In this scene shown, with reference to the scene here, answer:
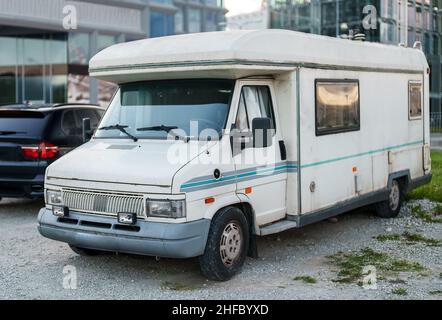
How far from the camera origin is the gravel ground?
6.30 meters

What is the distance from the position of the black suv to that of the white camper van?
2.73 metres

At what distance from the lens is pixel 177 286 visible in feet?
21.5

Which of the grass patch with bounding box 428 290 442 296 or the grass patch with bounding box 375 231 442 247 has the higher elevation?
the grass patch with bounding box 375 231 442 247

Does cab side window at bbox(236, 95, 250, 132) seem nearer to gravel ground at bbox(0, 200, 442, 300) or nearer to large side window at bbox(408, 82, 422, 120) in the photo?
gravel ground at bbox(0, 200, 442, 300)

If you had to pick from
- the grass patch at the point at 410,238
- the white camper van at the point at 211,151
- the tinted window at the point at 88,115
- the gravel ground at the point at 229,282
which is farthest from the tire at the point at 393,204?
the tinted window at the point at 88,115

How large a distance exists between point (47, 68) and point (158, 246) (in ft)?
65.5

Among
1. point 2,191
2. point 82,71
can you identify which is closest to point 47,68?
point 82,71

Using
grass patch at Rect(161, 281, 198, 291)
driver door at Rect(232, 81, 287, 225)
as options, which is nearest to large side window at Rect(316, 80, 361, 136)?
driver door at Rect(232, 81, 287, 225)

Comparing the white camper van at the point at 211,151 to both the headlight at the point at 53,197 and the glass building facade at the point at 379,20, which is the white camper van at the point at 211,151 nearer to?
the headlight at the point at 53,197

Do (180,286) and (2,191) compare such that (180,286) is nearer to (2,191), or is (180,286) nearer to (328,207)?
(328,207)

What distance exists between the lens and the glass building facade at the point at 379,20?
3525cm

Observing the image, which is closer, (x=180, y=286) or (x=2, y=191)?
(x=180, y=286)

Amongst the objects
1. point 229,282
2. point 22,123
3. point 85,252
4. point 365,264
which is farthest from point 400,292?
point 22,123

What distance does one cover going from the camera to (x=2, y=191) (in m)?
10.1
